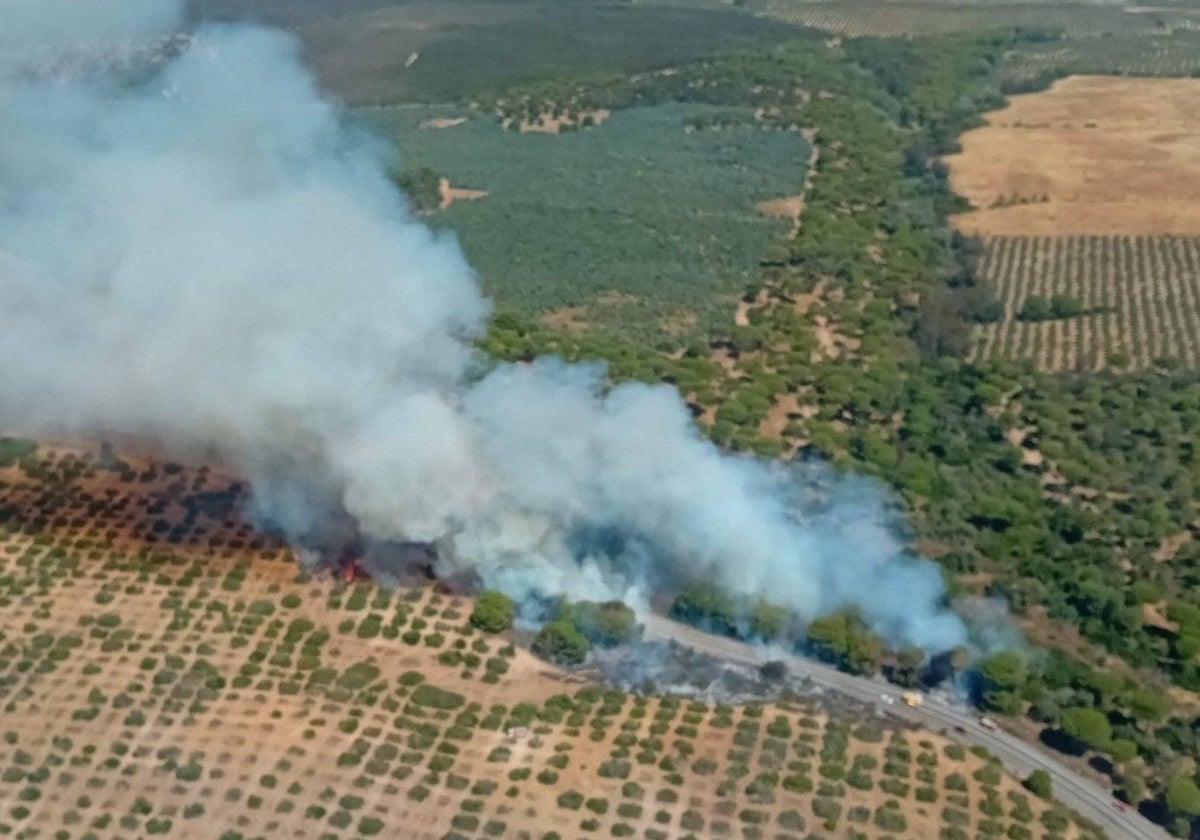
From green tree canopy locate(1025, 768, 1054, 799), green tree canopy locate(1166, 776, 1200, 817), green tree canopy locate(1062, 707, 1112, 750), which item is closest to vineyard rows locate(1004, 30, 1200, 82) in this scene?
green tree canopy locate(1062, 707, 1112, 750)

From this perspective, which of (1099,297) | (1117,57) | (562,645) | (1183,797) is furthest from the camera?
(1117,57)

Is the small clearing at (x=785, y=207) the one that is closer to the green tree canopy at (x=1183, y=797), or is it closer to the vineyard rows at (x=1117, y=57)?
the vineyard rows at (x=1117, y=57)

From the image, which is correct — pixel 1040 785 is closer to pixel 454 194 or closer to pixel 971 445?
pixel 971 445

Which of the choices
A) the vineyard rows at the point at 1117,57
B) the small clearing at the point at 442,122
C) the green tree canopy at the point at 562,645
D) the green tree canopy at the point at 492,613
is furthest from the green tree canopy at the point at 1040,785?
the vineyard rows at the point at 1117,57

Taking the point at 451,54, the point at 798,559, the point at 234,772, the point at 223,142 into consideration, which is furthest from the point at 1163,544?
the point at 451,54

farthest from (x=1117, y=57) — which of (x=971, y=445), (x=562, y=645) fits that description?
(x=562, y=645)

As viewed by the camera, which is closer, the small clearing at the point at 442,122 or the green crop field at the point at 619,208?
the green crop field at the point at 619,208

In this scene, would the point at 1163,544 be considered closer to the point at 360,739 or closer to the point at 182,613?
the point at 360,739
